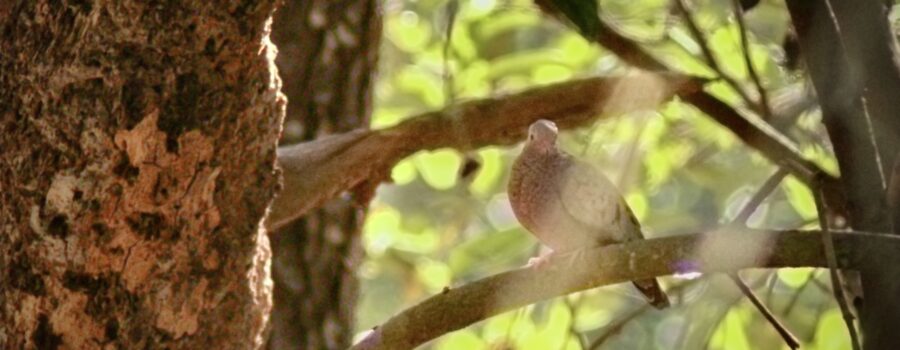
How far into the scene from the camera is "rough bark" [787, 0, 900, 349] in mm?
1454

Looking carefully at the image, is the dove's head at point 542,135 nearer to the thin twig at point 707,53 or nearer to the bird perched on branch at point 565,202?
the bird perched on branch at point 565,202

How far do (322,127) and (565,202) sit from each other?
556 mm

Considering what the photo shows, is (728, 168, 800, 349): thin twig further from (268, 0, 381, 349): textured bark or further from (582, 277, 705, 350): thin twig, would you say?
(268, 0, 381, 349): textured bark

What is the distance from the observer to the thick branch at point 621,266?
1.36 m

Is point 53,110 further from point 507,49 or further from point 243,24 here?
point 507,49

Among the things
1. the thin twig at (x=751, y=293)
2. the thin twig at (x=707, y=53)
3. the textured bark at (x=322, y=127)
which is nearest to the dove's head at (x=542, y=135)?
the thin twig at (x=707, y=53)

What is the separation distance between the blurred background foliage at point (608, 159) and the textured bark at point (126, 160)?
27.4 inches

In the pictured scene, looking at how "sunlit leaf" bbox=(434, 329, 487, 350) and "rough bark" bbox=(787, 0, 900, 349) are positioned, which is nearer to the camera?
"rough bark" bbox=(787, 0, 900, 349)

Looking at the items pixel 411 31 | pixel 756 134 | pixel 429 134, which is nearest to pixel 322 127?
pixel 429 134

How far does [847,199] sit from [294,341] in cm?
125

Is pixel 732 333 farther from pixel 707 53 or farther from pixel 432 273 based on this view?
pixel 432 273

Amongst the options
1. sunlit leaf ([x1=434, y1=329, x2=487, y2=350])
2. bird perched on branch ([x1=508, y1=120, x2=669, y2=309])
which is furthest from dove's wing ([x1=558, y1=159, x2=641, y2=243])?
sunlit leaf ([x1=434, y1=329, x2=487, y2=350])

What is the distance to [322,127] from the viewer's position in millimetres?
2592

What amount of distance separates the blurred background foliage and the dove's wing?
4.6 inches
